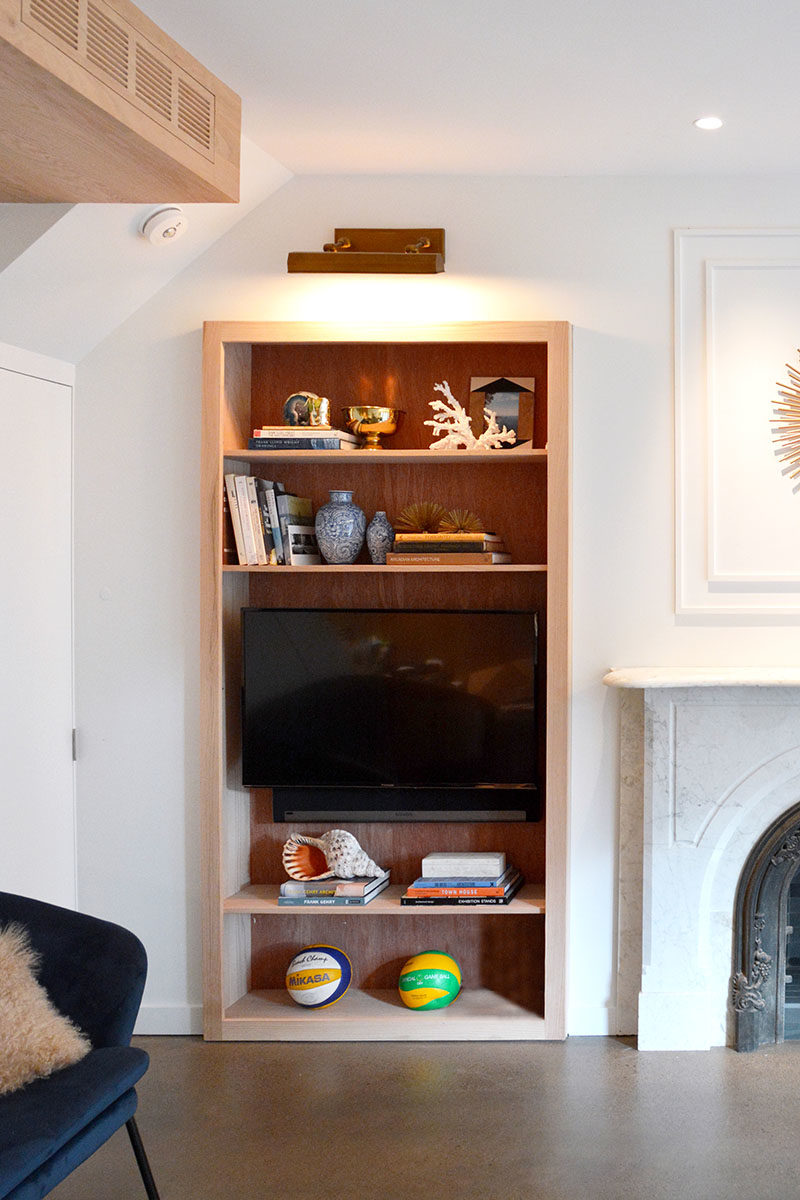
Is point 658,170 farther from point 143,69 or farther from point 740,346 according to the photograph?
point 143,69

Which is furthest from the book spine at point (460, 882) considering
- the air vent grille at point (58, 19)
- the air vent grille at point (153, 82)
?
the air vent grille at point (58, 19)

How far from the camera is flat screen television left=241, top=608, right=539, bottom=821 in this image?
12.6 feet

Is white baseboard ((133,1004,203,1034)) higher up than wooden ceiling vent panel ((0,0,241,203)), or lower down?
lower down

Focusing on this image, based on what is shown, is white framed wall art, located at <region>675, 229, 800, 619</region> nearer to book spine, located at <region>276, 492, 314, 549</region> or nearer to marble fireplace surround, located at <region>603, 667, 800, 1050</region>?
marble fireplace surround, located at <region>603, 667, 800, 1050</region>

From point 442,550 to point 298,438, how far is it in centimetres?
57

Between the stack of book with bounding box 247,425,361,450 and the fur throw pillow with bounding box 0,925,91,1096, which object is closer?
the fur throw pillow with bounding box 0,925,91,1096

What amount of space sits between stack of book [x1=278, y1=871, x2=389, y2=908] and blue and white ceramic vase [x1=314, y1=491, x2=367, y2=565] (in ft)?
3.38

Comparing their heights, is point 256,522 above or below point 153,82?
below

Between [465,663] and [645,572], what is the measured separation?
646 millimetres

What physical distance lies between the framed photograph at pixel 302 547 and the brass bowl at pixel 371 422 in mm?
338

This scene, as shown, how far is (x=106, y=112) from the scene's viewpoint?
8.06ft

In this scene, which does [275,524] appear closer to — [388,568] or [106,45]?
[388,568]

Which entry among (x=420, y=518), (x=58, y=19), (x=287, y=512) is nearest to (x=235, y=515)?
(x=287, y=512)

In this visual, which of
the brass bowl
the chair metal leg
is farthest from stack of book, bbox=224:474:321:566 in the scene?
the chair metal leg
